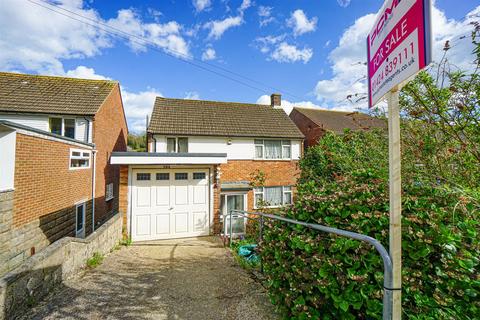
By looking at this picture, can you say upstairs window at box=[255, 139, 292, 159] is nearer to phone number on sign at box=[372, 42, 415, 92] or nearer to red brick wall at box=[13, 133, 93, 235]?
red brick wall at box=[13, 133, 93, 235]

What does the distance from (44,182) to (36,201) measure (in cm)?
59

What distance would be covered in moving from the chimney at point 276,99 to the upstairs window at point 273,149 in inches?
165

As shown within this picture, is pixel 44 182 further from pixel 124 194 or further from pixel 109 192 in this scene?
pixel 109 192

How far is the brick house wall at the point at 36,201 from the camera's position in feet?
16.7

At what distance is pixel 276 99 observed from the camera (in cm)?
1642

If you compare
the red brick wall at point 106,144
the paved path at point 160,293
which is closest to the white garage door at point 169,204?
the paved path at point 160,293

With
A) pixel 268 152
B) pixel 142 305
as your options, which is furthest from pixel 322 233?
pixel 268 152

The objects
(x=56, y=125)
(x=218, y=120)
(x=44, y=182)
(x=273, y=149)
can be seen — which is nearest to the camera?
(x=44, y=182)

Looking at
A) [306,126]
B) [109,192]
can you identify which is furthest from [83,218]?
[306,126]

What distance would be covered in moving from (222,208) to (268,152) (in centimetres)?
434

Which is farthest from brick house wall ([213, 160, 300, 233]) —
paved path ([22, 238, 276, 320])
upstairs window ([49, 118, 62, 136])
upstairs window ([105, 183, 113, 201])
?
upstairs window ([49, 118, 62, 136])

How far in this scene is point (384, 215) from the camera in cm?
193

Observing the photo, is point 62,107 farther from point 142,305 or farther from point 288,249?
point 288,249

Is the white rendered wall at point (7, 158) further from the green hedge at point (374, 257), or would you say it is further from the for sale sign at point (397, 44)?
the for sale sign at point (397, 44)
